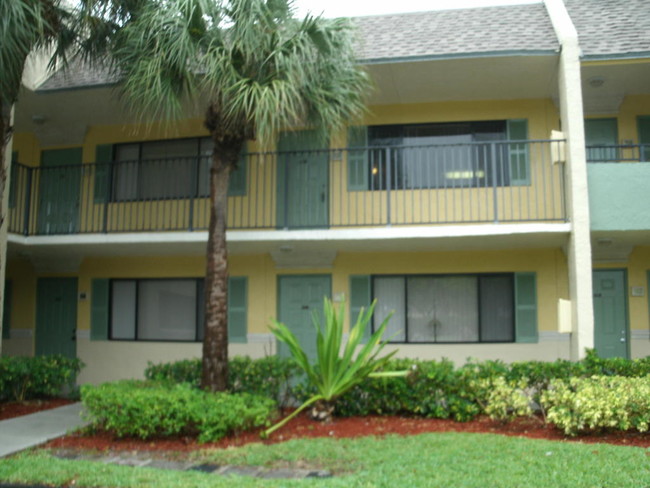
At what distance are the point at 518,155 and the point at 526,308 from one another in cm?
274

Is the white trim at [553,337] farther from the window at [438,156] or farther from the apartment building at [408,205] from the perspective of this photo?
the window at [438,156]

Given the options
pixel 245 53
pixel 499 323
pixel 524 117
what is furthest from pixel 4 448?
pixel 524 117

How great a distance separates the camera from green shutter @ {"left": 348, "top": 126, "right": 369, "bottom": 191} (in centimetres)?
1145

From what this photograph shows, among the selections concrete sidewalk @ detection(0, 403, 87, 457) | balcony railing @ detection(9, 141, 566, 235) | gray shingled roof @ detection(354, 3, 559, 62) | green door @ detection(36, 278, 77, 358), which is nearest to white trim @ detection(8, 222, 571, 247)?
balcony railing @ detection(9, 141, 566, 235)

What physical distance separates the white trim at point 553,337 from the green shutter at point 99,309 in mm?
8511

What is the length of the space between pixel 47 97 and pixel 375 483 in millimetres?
9324

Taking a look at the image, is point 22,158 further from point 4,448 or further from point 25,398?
point 4,448

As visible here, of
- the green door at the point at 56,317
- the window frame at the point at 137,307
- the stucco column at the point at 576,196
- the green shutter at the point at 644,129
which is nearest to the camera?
the stucco column at the point at 576,196

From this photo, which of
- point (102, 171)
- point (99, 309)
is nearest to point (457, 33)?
point (102, 171)

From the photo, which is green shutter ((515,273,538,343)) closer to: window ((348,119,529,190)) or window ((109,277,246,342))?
window ((348,119,529,190))

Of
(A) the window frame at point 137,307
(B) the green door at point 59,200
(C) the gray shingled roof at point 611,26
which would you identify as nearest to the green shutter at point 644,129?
(C) the gray shingled roof at point 611,26

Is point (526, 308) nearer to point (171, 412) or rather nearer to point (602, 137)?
point (602, 137)

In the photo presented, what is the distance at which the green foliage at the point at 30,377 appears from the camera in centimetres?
1034

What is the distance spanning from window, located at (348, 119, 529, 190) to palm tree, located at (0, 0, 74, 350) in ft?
17.0
